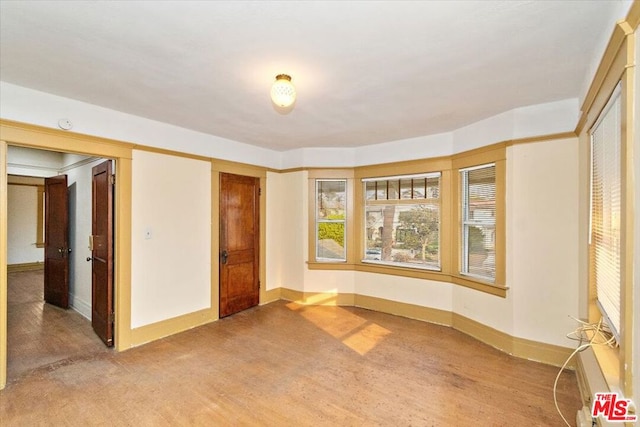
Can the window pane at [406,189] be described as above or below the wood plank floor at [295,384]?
above

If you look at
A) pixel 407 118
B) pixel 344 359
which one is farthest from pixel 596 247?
pixel 344 359

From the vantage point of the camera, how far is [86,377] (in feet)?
9.13

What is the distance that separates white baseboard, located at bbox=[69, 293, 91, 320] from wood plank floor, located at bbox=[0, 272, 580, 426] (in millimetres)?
1455

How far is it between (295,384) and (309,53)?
107 inches

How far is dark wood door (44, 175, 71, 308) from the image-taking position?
15.5 ft

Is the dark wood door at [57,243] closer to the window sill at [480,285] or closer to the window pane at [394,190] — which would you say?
the window pane at [394,190]

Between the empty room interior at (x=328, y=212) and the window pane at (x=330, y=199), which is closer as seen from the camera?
the empty room interior at (x=328, y=212)

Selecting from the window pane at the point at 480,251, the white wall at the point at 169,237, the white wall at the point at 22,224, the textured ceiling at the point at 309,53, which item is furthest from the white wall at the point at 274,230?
the white wall at the point at 22,224

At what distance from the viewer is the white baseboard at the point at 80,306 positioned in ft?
14.5

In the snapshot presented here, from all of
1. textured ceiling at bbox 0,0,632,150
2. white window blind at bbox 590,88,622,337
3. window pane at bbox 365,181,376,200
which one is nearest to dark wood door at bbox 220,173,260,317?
textured ceiling at bbox 0,0,632,150

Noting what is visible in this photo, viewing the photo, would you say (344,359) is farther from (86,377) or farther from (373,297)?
(86,377)

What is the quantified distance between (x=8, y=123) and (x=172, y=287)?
2.27 metres

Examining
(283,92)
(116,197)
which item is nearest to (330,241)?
(116,197)

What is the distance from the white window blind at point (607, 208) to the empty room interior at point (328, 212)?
33 millimetres
